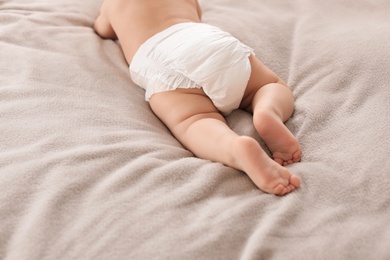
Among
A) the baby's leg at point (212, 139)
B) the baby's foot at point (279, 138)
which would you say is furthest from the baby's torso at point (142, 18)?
the baby's foot at point (279, 138)

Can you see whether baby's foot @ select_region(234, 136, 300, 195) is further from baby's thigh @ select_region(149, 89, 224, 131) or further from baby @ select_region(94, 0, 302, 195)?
baby's thigh @ select_region(149, 89, 224, 131)

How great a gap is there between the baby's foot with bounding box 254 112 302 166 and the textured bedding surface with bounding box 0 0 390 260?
0.11ft

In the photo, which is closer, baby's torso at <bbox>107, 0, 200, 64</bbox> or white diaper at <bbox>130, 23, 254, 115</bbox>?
white diaper at <bbox>130, 23, 254, 115</bbox>

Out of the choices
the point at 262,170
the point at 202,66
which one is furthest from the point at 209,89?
the point at 262,170

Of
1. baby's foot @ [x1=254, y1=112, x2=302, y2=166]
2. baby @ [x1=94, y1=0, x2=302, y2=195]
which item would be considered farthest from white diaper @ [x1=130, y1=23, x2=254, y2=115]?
baby's foot @ [x1=254, y1=112, x2=302, y2=166]

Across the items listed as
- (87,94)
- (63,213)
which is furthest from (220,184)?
(87,94)

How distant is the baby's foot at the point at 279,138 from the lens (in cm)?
109

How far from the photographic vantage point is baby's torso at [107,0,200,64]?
143cm

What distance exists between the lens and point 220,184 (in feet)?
3.28

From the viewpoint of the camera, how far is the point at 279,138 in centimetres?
109

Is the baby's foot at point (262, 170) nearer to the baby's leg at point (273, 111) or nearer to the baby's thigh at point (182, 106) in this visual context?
the baby's leg at point (273, 111)

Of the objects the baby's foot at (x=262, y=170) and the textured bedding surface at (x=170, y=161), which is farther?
the baby's foot at (x=262, y=170)

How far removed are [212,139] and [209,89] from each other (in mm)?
171

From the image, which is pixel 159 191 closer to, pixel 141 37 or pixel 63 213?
pixel 63 213
